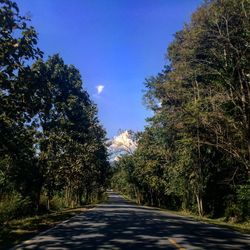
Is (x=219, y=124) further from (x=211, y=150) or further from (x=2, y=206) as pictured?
(x=2, y=206)

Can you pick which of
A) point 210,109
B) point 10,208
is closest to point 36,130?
point 10,208

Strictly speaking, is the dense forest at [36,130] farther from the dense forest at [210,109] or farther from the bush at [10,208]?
the dense forest at [210,109]

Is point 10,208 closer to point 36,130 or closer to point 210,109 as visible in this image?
point 36,130

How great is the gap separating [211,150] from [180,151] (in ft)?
21.0

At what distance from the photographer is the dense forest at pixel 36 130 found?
13281mm

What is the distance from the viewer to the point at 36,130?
23.5m

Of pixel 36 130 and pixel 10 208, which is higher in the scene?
pixel 36 130

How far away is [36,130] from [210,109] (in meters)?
11.8

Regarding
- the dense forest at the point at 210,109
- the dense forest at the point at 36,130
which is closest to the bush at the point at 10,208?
the dense forest at the point at 36,130

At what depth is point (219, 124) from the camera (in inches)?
1024

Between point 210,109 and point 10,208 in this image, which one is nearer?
point 10,208

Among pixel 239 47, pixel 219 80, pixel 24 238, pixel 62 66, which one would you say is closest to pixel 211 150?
pixel 219 80

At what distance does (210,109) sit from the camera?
2833cm

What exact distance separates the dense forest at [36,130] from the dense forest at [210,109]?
8.58 meters
